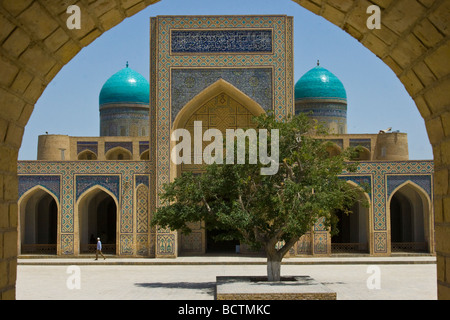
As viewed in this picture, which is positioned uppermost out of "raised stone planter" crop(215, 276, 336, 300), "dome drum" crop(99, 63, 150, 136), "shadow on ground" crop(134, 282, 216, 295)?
"dome drum" crop(99, 63, 150, 136)

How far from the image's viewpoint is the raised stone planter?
9523mm

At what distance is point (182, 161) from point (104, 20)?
14718mm

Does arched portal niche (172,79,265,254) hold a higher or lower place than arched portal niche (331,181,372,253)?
higher

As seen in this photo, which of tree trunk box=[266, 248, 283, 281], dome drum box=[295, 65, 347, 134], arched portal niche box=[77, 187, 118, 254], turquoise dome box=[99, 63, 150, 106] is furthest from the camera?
turquoise dome box=[99, 63, 150, 106]

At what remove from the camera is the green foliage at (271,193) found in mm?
10773

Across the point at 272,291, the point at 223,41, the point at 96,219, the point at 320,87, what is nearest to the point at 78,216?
the point at 96,219

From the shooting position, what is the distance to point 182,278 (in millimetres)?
13531

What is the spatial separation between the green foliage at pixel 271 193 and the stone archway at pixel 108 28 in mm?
7232

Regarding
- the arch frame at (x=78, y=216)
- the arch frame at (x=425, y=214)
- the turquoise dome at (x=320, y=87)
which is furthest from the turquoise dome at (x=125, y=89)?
the arch frame at (x=425, y=214)

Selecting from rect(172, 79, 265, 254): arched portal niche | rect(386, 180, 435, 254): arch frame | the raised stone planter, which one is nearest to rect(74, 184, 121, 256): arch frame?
rect(172, 79, 265, 254): arched portal niche

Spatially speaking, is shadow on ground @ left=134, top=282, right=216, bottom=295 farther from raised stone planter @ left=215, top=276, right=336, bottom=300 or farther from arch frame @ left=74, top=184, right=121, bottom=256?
arch frame @ left=74, top=184, right=121, bottom=256

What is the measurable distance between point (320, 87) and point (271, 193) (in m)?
15.2

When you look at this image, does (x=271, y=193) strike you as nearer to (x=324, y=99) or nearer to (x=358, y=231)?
(x=358, y=231)
